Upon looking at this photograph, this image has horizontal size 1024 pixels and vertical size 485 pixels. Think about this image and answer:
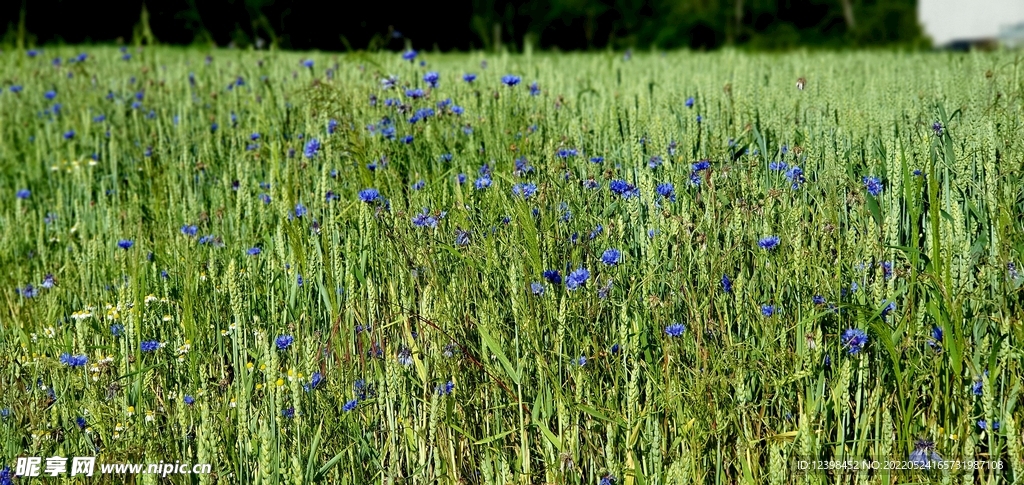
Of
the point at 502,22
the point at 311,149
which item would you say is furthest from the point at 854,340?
the point at 502,22

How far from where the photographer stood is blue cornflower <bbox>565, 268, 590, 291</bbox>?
211cm

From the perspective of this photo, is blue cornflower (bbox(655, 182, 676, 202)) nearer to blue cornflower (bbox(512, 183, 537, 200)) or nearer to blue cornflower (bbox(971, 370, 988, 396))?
blue cornflower (bbox(512, 183, 537, 200))

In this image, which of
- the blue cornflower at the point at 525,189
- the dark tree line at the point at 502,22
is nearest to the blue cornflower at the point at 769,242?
the blue cornflower at the point at 525,189

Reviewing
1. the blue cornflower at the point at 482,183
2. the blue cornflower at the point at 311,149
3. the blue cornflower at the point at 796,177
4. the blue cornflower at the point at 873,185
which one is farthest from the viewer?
the blue cornflower at the point at 311,149

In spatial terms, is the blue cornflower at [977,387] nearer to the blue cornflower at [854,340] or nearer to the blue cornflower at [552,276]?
the blue cornflower at [854,340]

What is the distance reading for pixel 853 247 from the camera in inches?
85.8

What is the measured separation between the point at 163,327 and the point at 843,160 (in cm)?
180

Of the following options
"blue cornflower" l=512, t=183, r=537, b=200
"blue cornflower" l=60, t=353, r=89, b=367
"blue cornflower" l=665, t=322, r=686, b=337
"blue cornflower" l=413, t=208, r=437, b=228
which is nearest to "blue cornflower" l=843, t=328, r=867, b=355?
"blue cornflower" l=665, t=322, r=686, b=337

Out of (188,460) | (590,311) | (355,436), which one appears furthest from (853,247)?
(188,460)

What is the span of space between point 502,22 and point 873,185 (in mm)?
15111

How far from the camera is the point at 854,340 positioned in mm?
1941

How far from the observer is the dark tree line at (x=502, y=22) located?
13.4 metres

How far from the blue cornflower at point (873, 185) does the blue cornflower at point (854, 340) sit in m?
0.52

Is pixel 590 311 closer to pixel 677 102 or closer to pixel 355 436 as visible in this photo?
pixel 355 436
